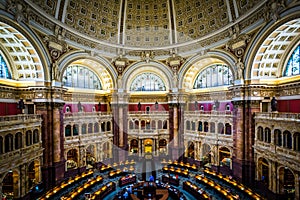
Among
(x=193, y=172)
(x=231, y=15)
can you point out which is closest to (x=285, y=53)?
(x=231, y=15)

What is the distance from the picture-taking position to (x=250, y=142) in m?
21.0

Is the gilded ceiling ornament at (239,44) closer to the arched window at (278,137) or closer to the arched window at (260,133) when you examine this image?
the arched window at (260,133)

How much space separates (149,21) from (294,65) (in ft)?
66.2

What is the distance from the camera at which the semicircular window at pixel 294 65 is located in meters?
19.4

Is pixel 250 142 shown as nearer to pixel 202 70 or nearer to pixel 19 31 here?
pixel 202 70

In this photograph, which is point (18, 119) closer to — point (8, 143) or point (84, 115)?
point (8, 143)

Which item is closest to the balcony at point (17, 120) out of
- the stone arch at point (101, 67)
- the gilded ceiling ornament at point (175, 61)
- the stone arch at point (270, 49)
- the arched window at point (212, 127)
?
the stone arch at point (101, 67)

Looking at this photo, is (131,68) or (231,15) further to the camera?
(131,68)

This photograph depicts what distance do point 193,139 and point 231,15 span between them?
59.0 ft

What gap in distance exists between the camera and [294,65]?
65.0 feet

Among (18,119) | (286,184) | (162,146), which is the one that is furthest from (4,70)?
(286,184)

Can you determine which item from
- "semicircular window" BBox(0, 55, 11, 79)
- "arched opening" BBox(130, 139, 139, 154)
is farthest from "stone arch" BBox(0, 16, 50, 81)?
"arched opening" BBox(130, 139, 139, 154)

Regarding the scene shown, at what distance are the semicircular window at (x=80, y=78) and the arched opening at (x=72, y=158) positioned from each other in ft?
32.3

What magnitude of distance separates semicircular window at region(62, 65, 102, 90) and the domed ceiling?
4.86 metres
